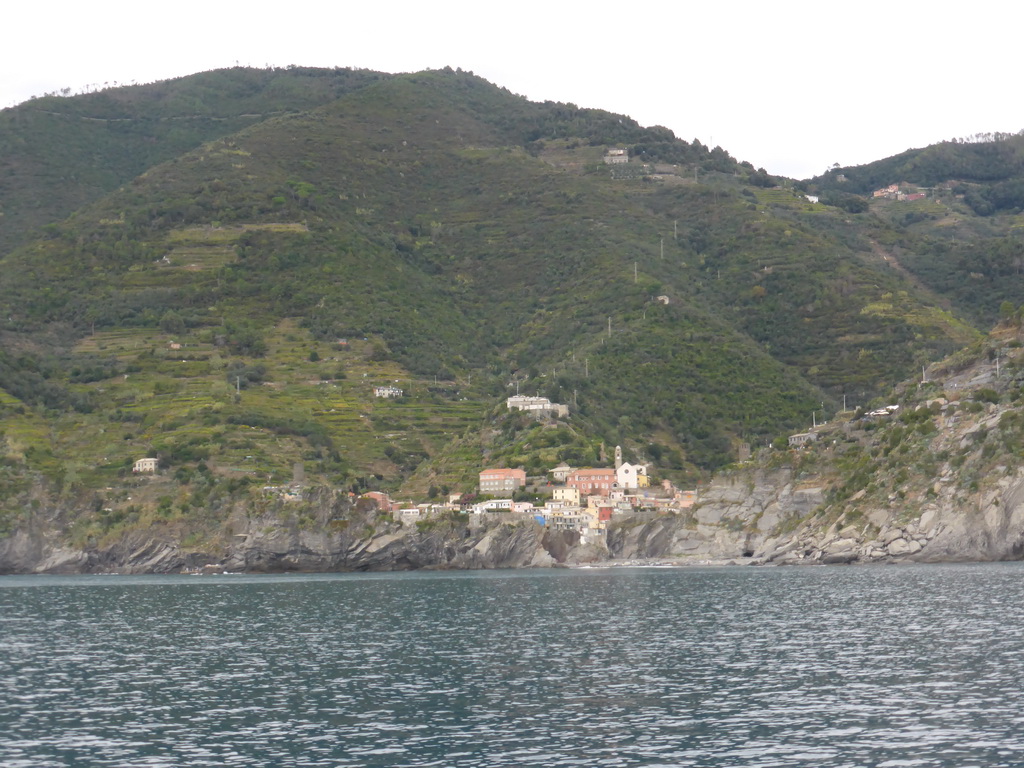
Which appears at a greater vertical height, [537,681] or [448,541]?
[448,541]

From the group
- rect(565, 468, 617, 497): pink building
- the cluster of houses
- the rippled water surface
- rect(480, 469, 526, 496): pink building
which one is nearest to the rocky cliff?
the cluster of houses

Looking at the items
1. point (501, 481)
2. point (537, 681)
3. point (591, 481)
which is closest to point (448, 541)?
point (501, 481)

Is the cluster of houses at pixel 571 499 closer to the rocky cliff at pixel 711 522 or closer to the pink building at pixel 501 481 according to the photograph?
the pink building at pixel 501 481

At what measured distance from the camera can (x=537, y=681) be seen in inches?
2018

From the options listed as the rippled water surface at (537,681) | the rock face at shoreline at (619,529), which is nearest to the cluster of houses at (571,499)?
the rock face at shoreline at (619,529)

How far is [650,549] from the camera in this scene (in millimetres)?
157250

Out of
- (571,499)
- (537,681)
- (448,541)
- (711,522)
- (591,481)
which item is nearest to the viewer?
(537,681)

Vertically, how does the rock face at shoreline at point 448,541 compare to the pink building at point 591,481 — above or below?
below

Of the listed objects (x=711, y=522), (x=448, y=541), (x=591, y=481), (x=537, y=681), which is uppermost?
(x=591, y=481)

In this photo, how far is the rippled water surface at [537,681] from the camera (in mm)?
38406

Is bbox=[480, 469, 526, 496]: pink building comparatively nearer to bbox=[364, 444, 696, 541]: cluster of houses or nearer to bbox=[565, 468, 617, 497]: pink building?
bbox=[364, 444, 696, 541]: cluster of houses

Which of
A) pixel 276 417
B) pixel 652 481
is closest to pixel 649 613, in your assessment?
pixel 652 481

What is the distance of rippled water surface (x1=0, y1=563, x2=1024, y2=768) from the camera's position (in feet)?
126

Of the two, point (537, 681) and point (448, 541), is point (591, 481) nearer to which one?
point (448, 541)
